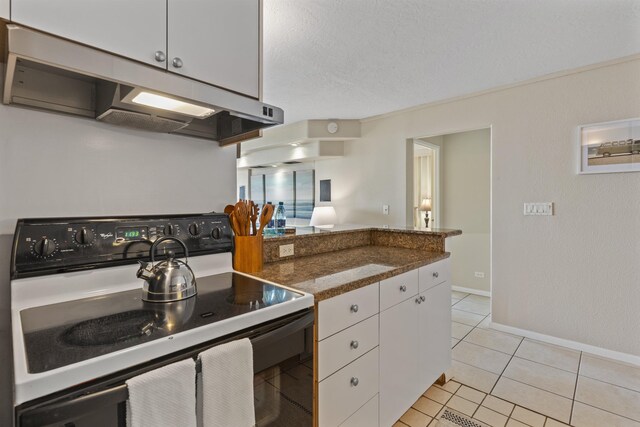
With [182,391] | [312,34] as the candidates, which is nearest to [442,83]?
[312,34]

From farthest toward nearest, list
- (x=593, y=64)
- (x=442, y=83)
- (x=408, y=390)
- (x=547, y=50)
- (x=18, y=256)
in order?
(x=442, y=83) < (x=593, y=64) < (x=547, y=50) < (x=408, y=390) < (x=18, y=256)

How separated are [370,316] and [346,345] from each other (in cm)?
19

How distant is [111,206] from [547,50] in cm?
298

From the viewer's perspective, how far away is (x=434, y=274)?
191 centimetres

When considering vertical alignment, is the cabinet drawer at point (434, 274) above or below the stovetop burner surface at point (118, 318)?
below

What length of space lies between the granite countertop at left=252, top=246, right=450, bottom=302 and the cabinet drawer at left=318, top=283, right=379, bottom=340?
1.2 inches

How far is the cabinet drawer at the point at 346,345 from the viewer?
1.18m

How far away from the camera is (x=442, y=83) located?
2924 mm

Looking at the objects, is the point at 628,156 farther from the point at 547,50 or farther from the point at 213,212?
the point at 213,212

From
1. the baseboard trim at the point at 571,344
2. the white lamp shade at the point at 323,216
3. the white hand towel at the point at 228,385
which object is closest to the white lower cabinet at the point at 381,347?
the white hand towel at the point at 228,385

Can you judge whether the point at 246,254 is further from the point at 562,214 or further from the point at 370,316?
the point at 562,214

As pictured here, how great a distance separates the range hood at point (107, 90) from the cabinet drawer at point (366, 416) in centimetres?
131

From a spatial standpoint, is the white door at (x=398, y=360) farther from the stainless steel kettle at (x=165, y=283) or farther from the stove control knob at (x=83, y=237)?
the stove control knob at (x=83, y=237)

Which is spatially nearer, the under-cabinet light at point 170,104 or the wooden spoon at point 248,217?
the under-cabinet light at point 170,104
